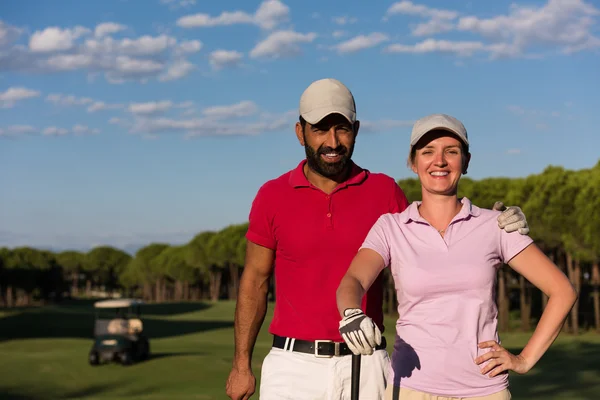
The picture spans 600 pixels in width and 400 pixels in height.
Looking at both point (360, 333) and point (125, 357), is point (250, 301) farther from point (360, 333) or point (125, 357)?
point (125, 357)

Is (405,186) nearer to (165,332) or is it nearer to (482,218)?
(165,332)

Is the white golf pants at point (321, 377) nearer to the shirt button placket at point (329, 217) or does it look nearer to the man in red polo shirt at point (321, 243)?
the man in red polo shirt at point (321, 243)

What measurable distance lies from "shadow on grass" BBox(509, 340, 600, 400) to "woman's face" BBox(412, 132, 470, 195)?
60.1ft

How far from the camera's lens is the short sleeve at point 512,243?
442 cm

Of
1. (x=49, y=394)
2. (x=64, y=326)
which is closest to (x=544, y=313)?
(x=49, y=394)

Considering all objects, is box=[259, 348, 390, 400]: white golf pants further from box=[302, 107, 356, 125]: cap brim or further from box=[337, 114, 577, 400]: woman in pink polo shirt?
box=[302, 107, 356, 125]: cap brim

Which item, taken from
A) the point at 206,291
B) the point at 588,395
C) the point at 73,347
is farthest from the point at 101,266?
the point at 588,395

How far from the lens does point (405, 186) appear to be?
6162cm

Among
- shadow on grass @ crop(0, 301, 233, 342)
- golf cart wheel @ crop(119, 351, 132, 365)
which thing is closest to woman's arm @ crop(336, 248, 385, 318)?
golf cart wheel @ crop(119, 351, 132, 365)

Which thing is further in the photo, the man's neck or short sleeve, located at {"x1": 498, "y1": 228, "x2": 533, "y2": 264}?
the man's neck

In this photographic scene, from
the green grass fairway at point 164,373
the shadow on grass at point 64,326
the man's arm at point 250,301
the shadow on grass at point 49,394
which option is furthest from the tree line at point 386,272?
the man's arm at point 250,301

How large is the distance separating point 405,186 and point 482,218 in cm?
5744

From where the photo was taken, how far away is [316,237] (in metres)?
5.89

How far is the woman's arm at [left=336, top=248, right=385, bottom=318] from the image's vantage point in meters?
4.13
